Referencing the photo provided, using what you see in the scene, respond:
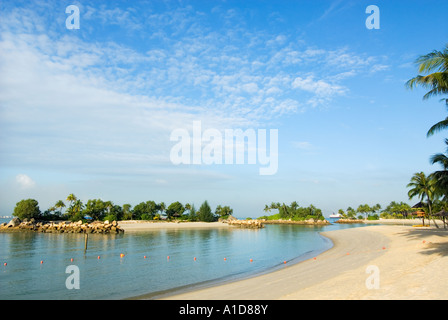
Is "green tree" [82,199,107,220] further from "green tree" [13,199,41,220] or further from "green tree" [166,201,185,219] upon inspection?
"green tree" [166,201,185,219]

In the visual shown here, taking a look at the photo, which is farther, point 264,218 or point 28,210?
point 264,218

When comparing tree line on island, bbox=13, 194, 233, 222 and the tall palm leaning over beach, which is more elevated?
the tall palm leaning over beach

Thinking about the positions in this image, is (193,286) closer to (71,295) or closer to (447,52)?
(71,295)

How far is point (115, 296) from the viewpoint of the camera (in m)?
15.9

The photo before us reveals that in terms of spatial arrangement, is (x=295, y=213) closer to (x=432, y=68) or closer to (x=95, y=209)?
(x=95, y=209)

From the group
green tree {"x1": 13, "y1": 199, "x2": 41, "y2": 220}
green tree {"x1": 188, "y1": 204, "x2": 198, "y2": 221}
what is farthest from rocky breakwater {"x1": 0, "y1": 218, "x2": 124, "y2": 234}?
green tree {"x1": 188, "y1": 204, "x2": 198, "y2": 221}

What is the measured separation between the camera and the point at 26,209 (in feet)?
310

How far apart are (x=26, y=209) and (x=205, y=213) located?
70078 mm

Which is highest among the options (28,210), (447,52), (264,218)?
(447,52)

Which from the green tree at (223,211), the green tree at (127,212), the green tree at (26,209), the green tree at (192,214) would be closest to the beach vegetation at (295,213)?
the green tree at (223,211)

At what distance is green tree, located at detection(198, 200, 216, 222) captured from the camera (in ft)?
420

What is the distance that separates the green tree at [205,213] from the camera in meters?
128
